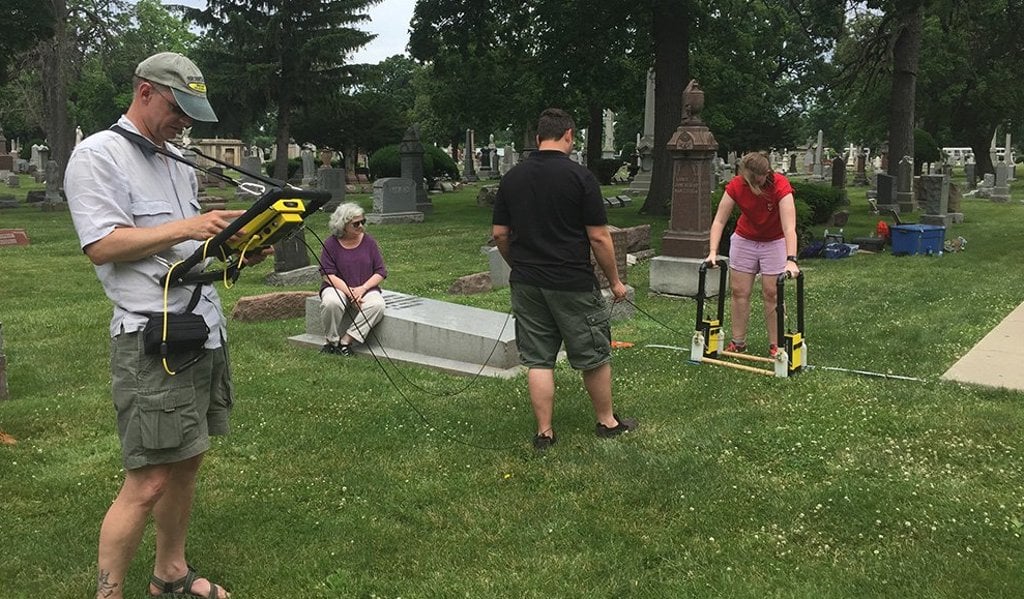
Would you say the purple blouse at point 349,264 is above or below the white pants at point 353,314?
above

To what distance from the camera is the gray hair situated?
7316 millimetres

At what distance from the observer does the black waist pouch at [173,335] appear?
2.70m

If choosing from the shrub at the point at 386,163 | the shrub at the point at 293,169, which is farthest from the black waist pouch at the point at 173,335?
the shrub at the point at 293,169

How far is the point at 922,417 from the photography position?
518 centimetres

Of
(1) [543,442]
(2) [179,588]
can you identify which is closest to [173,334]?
(2) [179,588]

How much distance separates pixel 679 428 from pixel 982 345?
138 inches

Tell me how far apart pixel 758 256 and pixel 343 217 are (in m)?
3.54

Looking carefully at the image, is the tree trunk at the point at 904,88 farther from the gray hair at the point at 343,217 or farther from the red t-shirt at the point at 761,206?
the gray hair at the point at 343,217

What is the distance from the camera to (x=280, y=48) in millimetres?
32688

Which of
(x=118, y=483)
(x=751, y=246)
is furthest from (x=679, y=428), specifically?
(x=118, y=483)

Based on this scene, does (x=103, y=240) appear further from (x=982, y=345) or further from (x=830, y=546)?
(x=982, y=345)

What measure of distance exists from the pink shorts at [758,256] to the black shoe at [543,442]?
8.56ft

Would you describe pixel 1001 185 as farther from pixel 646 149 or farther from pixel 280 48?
pixel 280 48

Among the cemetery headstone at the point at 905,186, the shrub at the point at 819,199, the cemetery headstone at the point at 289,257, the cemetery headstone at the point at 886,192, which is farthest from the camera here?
the cemetery headstone at the point at 905,186
